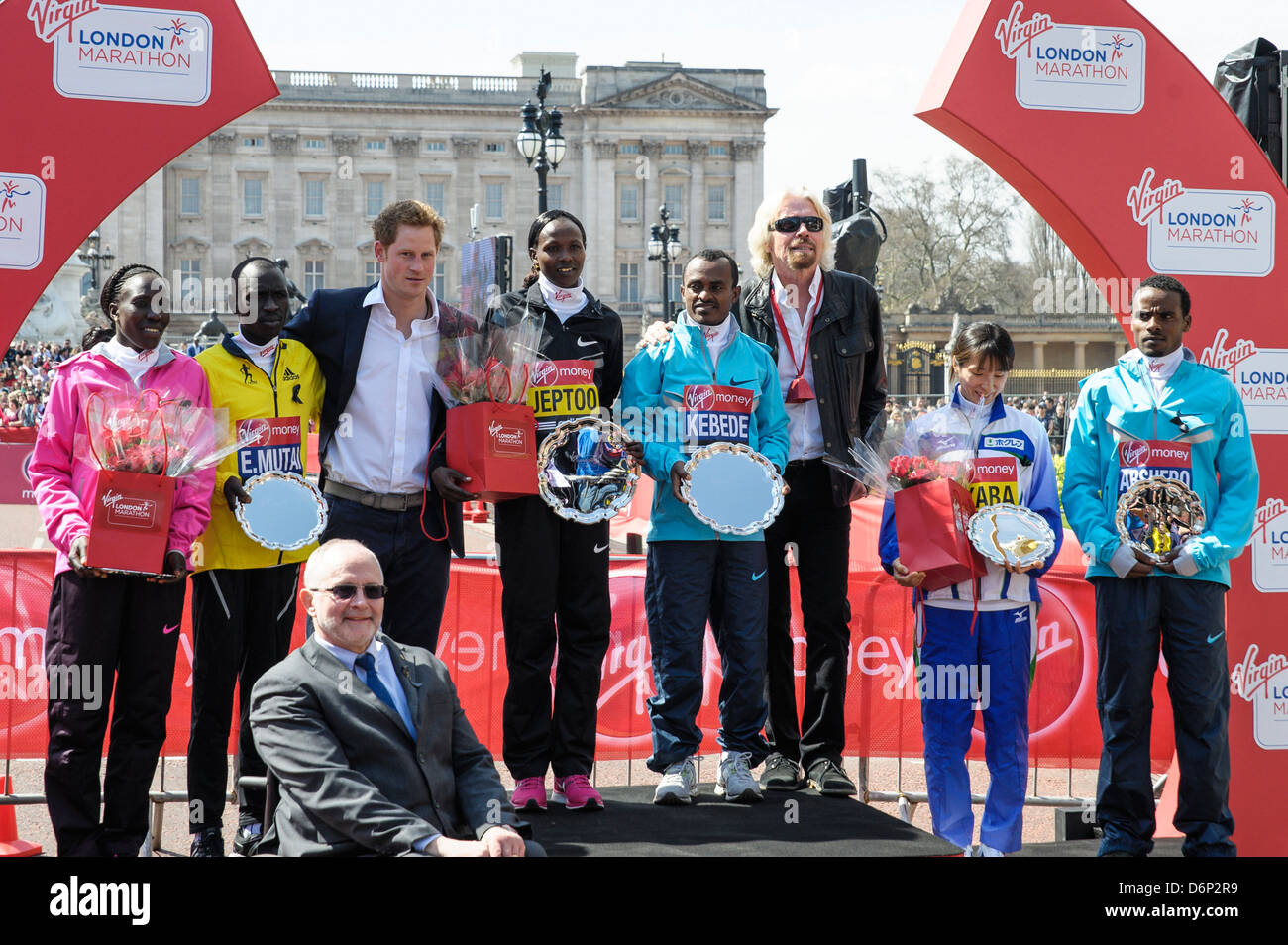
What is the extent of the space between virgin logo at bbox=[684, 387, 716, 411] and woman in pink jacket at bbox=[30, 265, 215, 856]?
176 cm

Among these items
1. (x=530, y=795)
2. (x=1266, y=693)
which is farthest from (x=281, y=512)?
(x=1266, y=693)

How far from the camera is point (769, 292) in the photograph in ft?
18.6

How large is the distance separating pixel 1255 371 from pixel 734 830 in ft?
9.86

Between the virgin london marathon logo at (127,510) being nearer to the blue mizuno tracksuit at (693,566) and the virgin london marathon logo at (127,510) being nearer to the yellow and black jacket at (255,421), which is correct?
the yellow and black jacket at (255,421)

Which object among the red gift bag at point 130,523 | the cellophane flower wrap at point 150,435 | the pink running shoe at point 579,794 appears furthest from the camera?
the pink running shoe at point 579,794

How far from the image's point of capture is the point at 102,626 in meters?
4.50

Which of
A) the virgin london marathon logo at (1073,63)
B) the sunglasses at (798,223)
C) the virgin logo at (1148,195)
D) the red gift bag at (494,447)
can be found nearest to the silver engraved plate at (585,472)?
the red gift bag at (494,447)

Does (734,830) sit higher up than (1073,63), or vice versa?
(1073,63)

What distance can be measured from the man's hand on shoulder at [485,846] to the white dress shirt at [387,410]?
5.47 ft

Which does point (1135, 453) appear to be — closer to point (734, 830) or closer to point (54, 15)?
point (734, 830)

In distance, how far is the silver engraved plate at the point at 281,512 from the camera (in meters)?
4.64

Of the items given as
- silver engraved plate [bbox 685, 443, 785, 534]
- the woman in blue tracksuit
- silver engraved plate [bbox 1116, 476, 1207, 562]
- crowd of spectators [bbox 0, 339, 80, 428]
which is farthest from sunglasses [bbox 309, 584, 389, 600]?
crowd of spectators [bbox 0, 339, 80, 428]

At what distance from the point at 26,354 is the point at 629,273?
4077 cm
